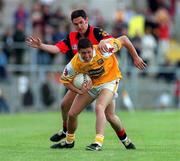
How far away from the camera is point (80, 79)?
13297 mm

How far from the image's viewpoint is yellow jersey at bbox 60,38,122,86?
1316 cm

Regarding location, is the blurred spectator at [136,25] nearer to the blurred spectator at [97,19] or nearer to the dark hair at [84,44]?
the blurred spectator at [97,19]

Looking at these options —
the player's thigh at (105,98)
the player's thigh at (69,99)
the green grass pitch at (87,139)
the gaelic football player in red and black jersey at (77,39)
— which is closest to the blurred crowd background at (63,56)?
the green grass pitch at (87,139)

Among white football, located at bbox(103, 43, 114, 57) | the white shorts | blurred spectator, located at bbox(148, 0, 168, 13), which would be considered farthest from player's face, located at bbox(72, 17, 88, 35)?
blurred spectator, located at bbox(148, 0, 168, 13)

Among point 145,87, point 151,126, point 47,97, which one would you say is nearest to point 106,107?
point 151,126

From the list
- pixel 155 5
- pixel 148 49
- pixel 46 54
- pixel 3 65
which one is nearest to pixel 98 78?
pixel 3 65

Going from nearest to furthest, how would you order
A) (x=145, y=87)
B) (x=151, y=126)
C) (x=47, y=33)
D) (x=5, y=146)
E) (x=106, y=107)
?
(x=106, y=107) → (x=5, y=146) → (x=151, y=126) → (x=47, y=33) → (x=145, y=87)

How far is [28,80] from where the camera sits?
28.8 m

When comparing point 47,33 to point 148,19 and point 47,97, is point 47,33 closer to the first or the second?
point 47,97

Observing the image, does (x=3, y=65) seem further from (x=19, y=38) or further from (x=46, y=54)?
(x=46, y=54)

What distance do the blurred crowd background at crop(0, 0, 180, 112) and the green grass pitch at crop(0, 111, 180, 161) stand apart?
178cm

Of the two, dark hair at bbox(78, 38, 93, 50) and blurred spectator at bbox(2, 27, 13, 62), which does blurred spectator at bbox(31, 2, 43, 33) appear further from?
dark hair at bbox(78, 38, 93, 50)

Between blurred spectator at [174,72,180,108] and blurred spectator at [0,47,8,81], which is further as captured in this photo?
blurred spectator at [174,72,180,108]

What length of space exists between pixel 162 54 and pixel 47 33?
18.2 ft
